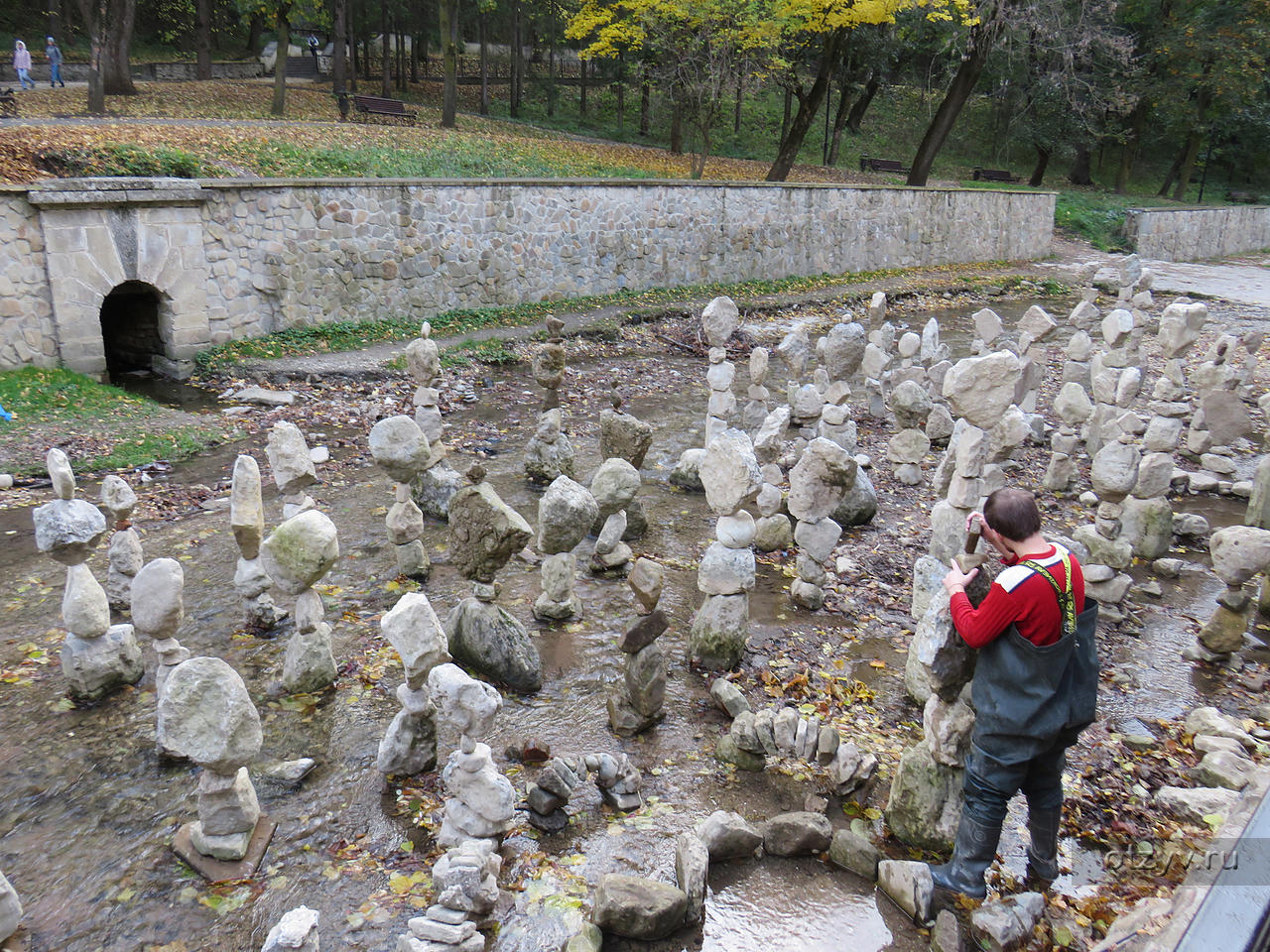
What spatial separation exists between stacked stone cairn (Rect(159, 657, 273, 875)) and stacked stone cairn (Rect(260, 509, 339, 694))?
93 cm

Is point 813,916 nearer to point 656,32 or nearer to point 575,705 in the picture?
point 575,705

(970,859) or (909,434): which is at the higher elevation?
(909,434)

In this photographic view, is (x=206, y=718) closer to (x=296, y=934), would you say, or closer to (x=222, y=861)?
(x=222, y=861)

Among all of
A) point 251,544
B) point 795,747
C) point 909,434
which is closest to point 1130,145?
point 909,434

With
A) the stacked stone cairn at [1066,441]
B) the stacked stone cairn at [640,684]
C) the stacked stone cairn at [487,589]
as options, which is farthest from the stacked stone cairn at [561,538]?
the stacked stone cairn at [1066,441]

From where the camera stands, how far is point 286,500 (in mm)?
5535

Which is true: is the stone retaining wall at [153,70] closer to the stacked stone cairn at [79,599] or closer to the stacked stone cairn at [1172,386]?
the stacked stone cairn at [79,599]

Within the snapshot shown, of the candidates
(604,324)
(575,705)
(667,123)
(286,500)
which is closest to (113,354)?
(604,324)

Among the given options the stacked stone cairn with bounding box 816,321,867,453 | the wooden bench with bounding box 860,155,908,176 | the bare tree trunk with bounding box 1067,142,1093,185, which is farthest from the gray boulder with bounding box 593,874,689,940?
the bare tree trunk with bounding box 1067,142,1093,185

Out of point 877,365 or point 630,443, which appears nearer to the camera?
point 630,443

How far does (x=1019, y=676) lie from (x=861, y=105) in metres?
36.9

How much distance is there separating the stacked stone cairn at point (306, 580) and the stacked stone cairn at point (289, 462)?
0.59 meters

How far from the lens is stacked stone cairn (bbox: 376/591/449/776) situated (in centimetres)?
386

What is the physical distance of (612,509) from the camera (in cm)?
673
